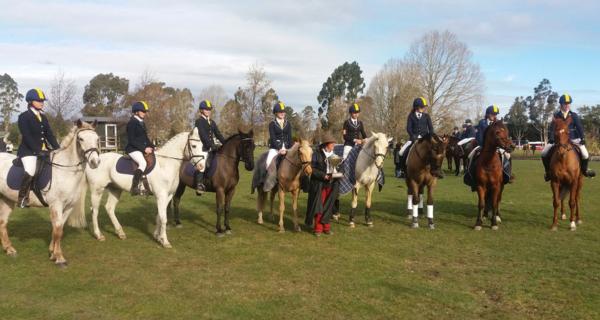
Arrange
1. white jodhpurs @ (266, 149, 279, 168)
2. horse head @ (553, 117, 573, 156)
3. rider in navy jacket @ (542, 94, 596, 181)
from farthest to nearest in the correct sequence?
white jodhpurs @ (266, 149, 279, 168) → rider in navy jacket @ (542, 94, 596, 181) → horse head @ (553, 117, 573, 156)

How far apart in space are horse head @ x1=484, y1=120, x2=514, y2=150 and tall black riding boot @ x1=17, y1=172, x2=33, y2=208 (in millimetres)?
9259

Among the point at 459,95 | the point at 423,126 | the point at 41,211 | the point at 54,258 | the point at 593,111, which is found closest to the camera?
the point at 54,258

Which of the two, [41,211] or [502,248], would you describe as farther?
[41,211]

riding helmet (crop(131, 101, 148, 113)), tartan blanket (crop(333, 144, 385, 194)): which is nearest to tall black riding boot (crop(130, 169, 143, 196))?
riding helmet (crop(131, 101, 148, 113))

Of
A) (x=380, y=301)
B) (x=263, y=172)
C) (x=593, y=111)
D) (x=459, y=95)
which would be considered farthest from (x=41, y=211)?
(x=593, y=111)

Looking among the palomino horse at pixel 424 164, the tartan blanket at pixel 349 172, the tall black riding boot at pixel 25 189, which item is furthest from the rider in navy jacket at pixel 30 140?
the palomino horse at pixel 424 164

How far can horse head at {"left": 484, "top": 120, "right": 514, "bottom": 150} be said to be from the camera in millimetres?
9234

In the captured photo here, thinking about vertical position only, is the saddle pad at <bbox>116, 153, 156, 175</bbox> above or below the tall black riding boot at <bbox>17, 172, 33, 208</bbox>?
above

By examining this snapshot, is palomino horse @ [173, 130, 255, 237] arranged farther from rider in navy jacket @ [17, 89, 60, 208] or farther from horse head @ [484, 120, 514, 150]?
horse head @ [484, 120, 514, 150]

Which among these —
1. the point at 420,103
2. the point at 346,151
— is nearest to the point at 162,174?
the point at 346,151

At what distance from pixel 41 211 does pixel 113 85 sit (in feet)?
257

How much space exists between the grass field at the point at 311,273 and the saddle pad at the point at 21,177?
1.36 meters

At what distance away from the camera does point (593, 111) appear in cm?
5616

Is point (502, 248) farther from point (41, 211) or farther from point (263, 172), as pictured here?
point (41, 211)
